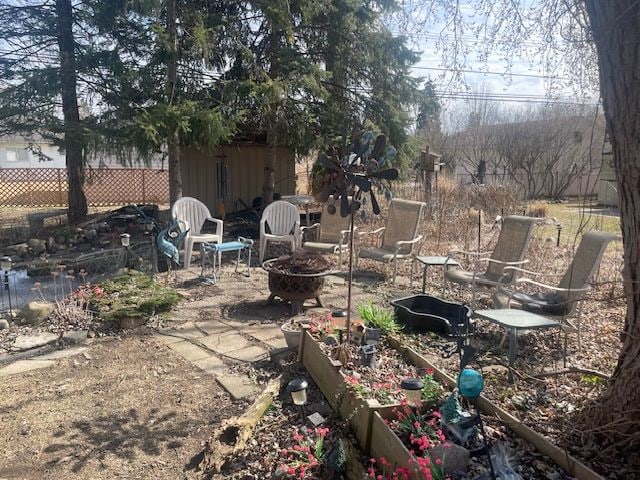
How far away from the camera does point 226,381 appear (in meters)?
3.15

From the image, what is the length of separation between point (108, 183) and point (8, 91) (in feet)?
21.5

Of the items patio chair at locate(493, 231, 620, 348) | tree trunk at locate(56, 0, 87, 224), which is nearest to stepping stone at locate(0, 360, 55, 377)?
patio chair at locate(493, 231, 620, 348)

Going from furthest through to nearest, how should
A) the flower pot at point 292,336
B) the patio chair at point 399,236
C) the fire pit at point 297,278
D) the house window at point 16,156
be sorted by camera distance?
the house window at point 16,156, the patio chair at point 399,236, the fire pit at point 297,278, the flower pot at point 292,336

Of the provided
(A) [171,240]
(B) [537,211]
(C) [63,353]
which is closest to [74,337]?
(C) [63,353]

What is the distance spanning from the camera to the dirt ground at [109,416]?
2330mm

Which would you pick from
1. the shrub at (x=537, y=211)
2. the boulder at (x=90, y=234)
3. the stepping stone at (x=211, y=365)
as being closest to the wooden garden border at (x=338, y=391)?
the stepping stone at (x=211, y=365)

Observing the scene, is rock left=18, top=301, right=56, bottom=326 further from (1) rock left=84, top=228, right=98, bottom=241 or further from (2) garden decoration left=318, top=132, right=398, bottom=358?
(1) rock left=84, top=228, right=98, bottom=241

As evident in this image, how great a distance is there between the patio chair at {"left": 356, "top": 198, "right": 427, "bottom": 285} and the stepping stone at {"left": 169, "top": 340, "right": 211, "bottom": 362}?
8.69ft

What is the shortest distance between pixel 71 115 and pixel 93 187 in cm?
601

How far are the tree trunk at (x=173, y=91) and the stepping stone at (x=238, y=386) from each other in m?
4.14

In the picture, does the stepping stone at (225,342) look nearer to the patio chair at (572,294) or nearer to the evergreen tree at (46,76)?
the patio chair at (572,294)

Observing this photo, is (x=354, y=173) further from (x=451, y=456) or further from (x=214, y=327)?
(x=214, y=327)

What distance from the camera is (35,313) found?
4008 millimetres

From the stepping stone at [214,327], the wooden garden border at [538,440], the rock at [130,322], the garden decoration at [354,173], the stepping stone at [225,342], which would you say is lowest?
the stepping stone at [225,342]
